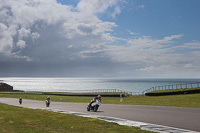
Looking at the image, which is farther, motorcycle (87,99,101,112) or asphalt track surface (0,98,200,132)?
motorcycle (87,99,101,112)

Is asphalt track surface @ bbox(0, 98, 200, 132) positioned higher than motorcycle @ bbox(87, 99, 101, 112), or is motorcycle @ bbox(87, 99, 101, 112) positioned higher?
motorcycle @ bbox(87, 99, 101, 112)

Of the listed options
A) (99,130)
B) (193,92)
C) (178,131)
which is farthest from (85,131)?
(193,92)

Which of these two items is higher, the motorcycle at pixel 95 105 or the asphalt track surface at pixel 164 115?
the motorcycle at pixel 95 105

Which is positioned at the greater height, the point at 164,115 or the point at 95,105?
the point at 95,105

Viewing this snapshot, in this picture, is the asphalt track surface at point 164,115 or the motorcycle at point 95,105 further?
the motorcycle at point 95,105

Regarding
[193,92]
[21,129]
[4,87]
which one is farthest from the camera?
[4,87]

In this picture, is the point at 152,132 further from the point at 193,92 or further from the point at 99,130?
the point at 193,92

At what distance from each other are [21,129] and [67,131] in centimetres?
239

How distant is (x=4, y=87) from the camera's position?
10338 centimetres

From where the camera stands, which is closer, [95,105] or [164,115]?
[164,115]

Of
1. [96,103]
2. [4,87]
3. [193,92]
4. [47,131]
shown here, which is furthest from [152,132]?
[4,87]

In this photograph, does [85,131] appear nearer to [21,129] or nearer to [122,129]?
[122,129]

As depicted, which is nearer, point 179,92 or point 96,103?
point 96,103

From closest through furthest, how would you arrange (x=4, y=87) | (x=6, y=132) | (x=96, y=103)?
(x=6, y=132) < (x=96, y=103) < (x=4, y=87)
